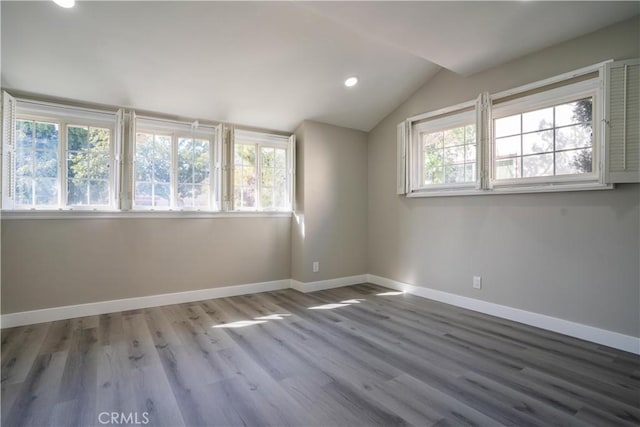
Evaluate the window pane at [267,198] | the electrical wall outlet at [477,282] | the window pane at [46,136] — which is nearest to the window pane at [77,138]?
the window pane at [46,136]

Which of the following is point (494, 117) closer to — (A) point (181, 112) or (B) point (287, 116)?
(B) point (287, 116)

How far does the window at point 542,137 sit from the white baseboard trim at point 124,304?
2.60 m

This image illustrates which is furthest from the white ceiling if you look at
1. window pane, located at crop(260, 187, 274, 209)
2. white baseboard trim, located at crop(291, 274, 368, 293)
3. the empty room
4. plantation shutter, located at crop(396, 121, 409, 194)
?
white baseboard trim, located at crop(291, 274, 368, 293)

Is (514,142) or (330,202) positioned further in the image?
(330,202)

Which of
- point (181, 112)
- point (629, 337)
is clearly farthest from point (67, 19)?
point (629, 337)

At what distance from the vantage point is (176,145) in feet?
12.3

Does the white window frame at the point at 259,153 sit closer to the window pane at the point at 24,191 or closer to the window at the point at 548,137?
the window pane at the point at 24,191

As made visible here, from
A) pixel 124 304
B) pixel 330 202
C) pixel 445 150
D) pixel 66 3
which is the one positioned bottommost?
pixel 124 304

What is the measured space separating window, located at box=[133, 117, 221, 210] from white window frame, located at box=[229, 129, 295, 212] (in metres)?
0.19

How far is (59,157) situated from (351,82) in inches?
127

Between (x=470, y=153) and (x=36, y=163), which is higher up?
(x=470, y=153)

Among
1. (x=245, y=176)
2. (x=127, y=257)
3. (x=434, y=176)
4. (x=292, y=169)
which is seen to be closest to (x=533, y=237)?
(x=434, y=176)

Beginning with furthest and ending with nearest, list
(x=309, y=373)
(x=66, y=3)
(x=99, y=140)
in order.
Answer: (x=99, y=140)
(x=66, y=3)
(x=309, y=373)

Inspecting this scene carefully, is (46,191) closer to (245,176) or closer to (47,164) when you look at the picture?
(47,164)
